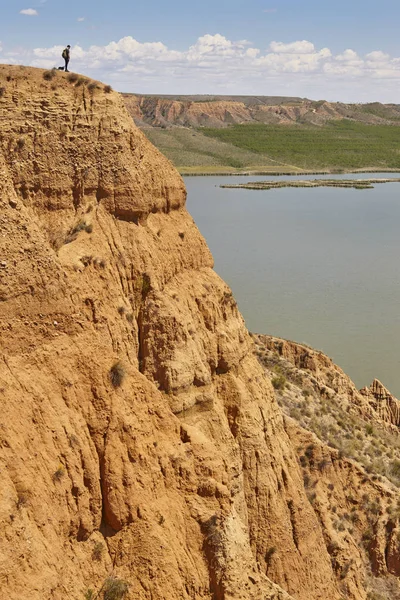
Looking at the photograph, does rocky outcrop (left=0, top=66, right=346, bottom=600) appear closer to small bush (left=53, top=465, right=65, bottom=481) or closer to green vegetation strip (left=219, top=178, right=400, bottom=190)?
small bush (left=53, top=465, right=65, bottom=481)

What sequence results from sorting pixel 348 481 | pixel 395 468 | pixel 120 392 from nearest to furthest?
1. pixel 120 392
2. pixel 348 481
3. pixel 395 468

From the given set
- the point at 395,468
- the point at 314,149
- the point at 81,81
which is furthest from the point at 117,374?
the point at 314,149

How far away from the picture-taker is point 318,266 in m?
67.5

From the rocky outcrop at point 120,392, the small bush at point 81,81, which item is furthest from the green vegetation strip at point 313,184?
the small bush at point 81,81

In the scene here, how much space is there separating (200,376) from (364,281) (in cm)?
4875

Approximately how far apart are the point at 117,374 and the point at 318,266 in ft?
185

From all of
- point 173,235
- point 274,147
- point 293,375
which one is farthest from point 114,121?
point 274,147

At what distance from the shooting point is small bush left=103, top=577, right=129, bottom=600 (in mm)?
11500

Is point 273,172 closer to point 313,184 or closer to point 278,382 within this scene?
point 313,184

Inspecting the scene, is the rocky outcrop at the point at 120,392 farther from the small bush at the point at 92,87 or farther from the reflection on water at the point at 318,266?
the reflection on water at the point at 318,266

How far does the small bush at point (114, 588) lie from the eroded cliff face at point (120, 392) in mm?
139

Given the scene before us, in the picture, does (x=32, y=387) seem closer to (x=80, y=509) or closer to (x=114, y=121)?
(x=80, y=509)

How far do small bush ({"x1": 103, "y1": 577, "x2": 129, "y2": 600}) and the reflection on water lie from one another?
28657 millimetres

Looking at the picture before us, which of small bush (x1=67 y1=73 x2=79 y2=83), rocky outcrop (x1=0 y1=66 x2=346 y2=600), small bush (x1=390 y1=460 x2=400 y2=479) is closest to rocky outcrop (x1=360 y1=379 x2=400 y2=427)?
small bush (x1=390 y1=460 x2=400 y2=479)
